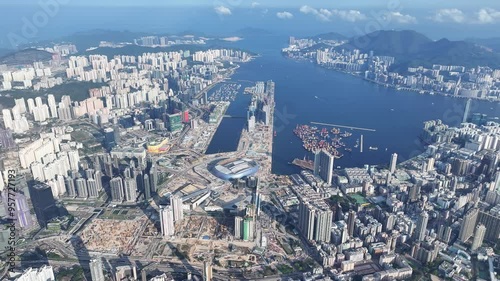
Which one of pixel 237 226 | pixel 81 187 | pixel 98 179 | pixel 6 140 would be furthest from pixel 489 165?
pixel 6 140

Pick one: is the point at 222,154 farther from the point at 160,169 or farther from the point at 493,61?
the point at 493,61

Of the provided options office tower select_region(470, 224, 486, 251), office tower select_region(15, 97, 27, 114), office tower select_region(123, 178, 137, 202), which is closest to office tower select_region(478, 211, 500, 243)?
office tower select_region(470, 224, 486, 251)

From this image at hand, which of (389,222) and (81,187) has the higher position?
(81,187)

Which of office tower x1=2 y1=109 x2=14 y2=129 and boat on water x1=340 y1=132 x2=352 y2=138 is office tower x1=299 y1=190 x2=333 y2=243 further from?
office tower x1=2 y1=109 x2=14 y2=129

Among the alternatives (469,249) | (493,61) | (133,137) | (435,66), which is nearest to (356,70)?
(435,66)

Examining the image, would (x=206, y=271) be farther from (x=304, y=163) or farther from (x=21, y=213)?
(x=304, y=163)
